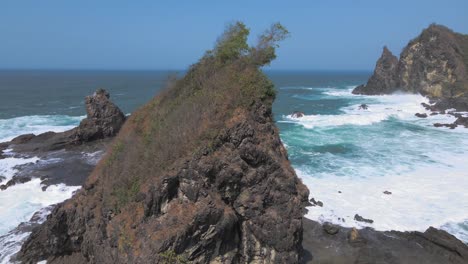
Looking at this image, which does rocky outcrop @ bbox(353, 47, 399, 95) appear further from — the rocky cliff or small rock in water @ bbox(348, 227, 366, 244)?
the rocky cliff

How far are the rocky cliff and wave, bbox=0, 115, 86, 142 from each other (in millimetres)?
36310

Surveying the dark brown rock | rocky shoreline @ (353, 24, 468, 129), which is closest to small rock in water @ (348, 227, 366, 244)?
the dark brown rock

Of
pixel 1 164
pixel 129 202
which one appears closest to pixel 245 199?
pixel 129 202

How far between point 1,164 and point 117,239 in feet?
85.7

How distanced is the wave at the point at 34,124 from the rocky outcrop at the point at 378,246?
41.3 m

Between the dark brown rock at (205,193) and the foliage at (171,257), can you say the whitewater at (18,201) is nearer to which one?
the dark brown rock at (205,193)

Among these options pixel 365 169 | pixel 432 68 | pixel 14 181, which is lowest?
pixel 14 181

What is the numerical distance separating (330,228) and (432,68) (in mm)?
74257

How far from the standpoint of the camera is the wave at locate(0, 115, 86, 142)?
5056 centimetres

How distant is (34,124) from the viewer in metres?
56.0

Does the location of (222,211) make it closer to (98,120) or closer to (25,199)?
(25,199)

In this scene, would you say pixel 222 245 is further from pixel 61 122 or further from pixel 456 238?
pixel 61 122

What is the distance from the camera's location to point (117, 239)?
49.9 feet

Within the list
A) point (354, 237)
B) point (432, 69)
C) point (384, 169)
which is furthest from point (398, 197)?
point (432, 69)
